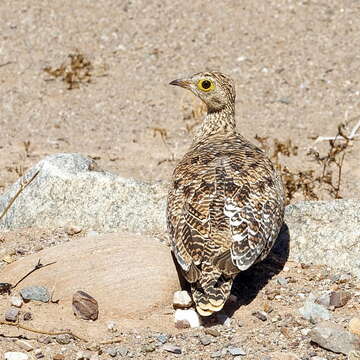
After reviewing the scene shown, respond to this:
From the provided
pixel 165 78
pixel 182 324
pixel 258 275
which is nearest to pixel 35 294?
pixel 182 324

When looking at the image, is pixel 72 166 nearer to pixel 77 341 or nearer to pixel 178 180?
pixel 178 180

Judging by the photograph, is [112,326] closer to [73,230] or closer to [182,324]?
[182,324]

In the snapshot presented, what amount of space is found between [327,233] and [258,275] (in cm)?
73

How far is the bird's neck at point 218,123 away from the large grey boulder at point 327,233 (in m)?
1.23

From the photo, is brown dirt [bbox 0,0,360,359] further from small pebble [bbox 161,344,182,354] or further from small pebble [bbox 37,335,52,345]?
small pebble [bbox 161,344,182,354]

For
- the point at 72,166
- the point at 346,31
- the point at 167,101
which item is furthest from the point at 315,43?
the point at 72,166

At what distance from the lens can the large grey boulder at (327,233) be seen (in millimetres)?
6504

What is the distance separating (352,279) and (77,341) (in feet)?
7.55

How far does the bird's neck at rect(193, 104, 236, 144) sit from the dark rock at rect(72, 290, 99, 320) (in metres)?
2.57

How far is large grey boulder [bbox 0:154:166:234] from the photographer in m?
7.12

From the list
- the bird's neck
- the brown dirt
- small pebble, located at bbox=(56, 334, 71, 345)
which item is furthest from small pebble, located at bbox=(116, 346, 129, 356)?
the brown dirt

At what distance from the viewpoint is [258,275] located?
6441 mm

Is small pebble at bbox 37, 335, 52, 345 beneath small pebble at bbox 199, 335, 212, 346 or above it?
above

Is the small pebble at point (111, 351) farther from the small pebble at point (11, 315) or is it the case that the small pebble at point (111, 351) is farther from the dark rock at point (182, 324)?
the small pebble at point (11, 315)
